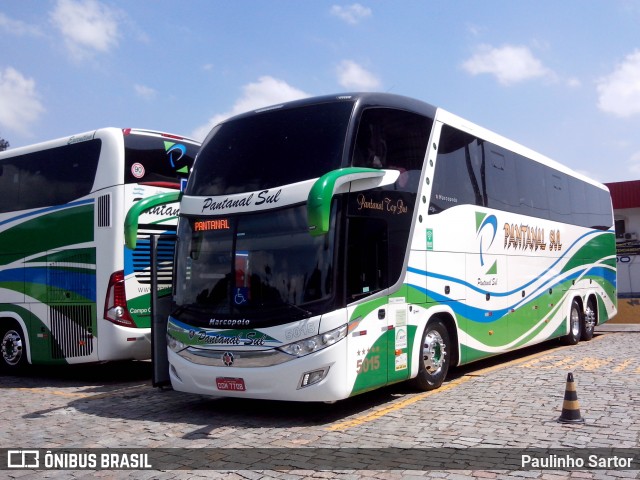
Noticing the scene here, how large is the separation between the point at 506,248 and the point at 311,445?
6825 millimetres

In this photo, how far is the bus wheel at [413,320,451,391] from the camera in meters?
9.73

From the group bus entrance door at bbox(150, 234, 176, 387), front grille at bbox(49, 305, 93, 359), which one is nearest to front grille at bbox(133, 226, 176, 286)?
front grille at bbox(49, 305, 93, 359)

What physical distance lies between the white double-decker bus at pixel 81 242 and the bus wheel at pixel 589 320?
10.7m

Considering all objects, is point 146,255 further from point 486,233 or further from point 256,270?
point 486,233

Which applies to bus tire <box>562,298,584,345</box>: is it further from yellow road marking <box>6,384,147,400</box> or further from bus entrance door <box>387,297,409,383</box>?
yellow road marking <box>6,384,147,400</box>

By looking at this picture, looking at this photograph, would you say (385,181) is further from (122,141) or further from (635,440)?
(122,141)

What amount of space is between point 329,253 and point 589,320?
1178 centimetres

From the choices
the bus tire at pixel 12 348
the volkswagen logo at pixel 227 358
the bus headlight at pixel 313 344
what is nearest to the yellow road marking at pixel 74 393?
the bus tire at pixel 12 348

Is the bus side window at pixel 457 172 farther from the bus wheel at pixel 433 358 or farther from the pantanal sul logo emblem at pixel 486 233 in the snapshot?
the bus wheel at pixel 433 358

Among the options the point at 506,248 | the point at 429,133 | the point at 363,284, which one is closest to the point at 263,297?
the point at 363,284

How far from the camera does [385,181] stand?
886 cm

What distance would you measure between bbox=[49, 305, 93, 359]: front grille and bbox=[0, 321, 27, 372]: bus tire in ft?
3.31

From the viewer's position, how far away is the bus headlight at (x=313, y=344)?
7828mm

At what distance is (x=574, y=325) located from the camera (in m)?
16.5
